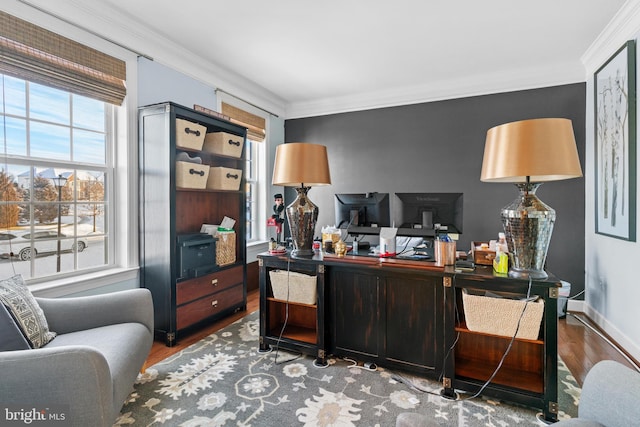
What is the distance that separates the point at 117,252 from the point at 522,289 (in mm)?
3029

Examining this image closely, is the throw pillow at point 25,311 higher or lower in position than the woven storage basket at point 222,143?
lower

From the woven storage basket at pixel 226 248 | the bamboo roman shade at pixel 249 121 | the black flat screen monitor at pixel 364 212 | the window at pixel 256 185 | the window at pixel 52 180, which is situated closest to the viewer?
the window at pixel 52 180

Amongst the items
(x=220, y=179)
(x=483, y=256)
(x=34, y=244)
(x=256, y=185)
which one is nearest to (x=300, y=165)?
(x=220, y=179)

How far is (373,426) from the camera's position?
1.65 meters

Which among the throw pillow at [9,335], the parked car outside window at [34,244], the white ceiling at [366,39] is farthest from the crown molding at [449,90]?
the throw pillow at [9,335]

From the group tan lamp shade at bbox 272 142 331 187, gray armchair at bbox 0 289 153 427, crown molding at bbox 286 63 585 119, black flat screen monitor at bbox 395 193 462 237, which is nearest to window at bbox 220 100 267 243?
crown molding at bbox 286 63 585 119

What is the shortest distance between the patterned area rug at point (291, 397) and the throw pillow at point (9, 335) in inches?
24.8

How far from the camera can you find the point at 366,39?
2.94 metres

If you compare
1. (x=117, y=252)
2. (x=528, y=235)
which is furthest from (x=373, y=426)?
(x=117, y=252)

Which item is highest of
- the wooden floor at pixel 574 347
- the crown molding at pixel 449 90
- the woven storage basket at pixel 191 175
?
the crown molding at pixel 449 90

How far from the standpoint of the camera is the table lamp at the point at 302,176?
2.27 meters

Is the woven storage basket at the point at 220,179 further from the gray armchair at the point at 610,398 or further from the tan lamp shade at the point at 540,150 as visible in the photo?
the gray armchair at the point at 610,398

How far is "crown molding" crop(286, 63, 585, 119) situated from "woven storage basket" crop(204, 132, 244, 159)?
179 cm

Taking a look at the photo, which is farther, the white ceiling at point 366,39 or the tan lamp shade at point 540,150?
the white ceiling at point 366,39
